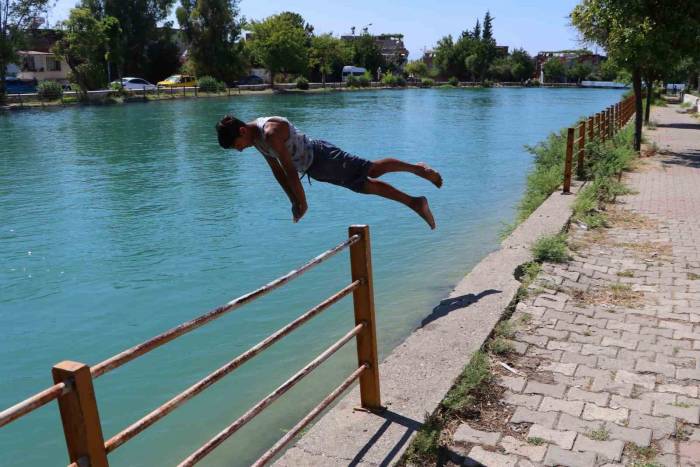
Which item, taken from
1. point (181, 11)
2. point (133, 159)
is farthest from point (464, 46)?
point (133, 159)

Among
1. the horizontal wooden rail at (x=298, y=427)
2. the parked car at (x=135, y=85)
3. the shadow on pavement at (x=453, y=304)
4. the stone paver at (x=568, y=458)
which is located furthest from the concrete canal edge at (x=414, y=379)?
the parked car at (x=135, y=85)

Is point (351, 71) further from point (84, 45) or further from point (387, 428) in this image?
point (387, 428)

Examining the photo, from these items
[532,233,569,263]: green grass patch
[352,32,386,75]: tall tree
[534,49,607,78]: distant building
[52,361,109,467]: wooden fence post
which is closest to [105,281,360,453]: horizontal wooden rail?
[52,361,109,467]: wooden fence post

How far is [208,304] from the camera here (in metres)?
7.58

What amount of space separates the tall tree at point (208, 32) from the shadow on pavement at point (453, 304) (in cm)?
6617

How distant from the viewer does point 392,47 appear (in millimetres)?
135250

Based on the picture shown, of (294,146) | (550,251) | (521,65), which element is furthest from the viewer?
(521,65)

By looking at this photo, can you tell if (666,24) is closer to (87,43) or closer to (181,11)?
(87,43)

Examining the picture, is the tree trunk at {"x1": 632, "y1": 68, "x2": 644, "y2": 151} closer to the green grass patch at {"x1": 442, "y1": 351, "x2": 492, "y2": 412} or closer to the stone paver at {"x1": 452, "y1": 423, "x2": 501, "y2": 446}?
the green grass patch at {"x1": 442, "y1": 351, "x2": 492, "y2": 412}

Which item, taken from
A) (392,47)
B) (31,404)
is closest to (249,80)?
(392,47)

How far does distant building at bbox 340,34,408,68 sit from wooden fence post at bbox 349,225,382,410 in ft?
351

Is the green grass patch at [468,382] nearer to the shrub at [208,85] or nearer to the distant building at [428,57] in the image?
the shrub at [208,85]

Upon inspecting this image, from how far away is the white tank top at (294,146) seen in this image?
5.07m

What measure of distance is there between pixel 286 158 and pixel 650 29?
11.7 meters
